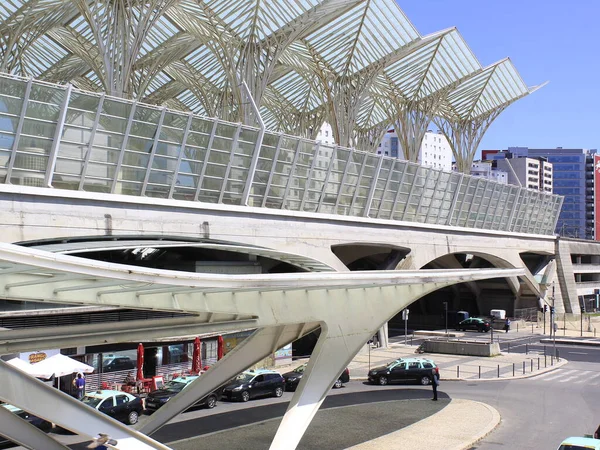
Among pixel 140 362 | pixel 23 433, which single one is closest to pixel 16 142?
pixel 140 362

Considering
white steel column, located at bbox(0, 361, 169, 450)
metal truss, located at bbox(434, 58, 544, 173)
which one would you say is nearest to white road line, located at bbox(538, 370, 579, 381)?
white steel column, located at bbox(0, 361, 169, 450)

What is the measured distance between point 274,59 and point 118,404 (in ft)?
88.3

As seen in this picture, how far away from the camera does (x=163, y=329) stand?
16859mm

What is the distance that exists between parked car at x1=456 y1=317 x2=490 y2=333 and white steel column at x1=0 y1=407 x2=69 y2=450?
168 feet

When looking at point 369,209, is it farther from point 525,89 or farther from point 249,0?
point 525,89

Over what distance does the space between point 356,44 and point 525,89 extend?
2689 cm

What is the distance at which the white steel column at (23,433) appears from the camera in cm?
1497

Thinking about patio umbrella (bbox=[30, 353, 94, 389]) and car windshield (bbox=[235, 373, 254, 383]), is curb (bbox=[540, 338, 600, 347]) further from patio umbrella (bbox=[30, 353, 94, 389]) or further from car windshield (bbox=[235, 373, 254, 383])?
patio umbrella (bbox=[30, 353, 94, 389])

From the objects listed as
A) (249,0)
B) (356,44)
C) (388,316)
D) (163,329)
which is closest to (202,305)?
(163,329)

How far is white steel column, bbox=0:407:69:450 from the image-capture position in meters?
15.0

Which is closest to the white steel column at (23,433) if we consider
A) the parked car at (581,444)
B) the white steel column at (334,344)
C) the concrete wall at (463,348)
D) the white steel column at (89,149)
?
the white steel column at (334,344)

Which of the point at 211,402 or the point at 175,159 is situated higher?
the point at 175,159

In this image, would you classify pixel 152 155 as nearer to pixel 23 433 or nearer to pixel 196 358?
pixel 196 358

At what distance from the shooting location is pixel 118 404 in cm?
2719
